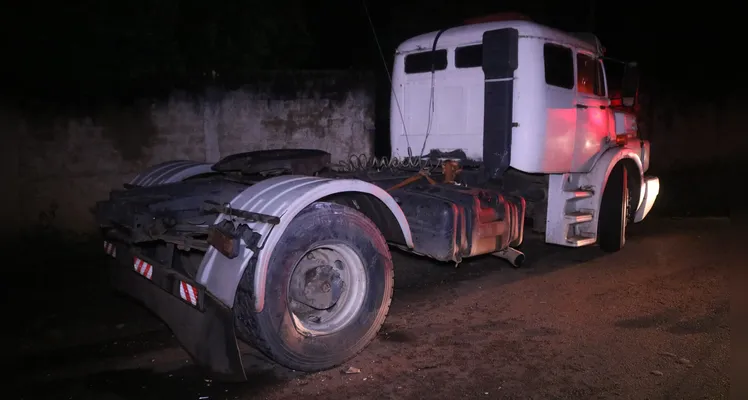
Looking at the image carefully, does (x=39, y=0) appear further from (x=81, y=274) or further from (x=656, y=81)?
(x=656, y=81)

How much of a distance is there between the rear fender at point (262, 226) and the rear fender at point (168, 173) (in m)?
1.88

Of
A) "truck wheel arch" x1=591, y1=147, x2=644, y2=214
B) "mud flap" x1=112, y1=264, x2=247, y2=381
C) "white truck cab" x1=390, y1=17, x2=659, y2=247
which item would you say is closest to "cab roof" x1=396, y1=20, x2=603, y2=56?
"white truck cab" x1=390, y1=17, x2=659, y2=247

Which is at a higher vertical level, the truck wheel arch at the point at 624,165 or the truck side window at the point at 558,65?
the truck side window at the point at 558,65

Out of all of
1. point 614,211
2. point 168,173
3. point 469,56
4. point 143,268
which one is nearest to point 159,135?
point 168,173

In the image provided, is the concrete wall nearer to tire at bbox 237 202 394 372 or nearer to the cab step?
the cab step

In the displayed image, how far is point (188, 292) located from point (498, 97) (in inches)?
153

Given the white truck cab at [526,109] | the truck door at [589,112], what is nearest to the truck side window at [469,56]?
the white truck cab at [526,109]

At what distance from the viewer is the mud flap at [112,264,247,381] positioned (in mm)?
3781

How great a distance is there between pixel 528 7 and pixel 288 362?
13.3m

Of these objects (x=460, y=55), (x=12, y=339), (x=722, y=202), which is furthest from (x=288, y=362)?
(x=722, y=202)

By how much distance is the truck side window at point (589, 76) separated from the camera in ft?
22.5

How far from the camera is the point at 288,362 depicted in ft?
13.2

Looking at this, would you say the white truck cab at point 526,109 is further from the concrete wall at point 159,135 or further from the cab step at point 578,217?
the concrete wall at point 159,135

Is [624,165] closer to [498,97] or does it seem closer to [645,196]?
[645,196]
